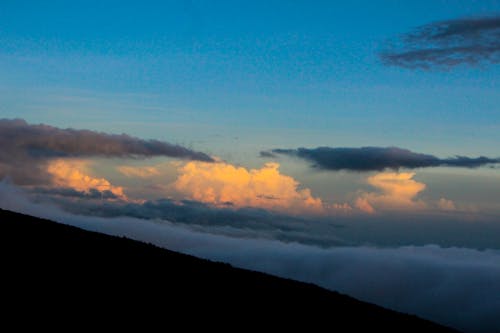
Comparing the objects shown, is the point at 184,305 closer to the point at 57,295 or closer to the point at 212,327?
the point at 212,327

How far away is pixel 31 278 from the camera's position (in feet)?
154

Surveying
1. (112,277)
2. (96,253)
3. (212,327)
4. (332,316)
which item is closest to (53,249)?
(96,253)

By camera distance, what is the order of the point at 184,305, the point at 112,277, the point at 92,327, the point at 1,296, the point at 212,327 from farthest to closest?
the point at 112,277
the point at 184,305
the point at 212,327
the point at 1,296
the point at 92,327

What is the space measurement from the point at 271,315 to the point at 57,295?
1963cm

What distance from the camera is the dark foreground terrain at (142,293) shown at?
42.4 m

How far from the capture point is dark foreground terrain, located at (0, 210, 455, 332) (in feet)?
139

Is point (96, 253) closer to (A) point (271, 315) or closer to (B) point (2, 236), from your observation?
(B) point (2, 236)

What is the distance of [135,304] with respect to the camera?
46625 mm

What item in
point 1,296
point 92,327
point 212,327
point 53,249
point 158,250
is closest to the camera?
point 92,327

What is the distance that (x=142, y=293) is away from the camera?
50.2 meters

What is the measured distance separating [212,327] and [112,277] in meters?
12.4

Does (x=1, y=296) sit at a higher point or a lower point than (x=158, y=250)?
lower

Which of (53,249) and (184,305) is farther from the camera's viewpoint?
(53,249)

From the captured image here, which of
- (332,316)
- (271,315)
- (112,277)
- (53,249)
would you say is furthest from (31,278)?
(332,316)
